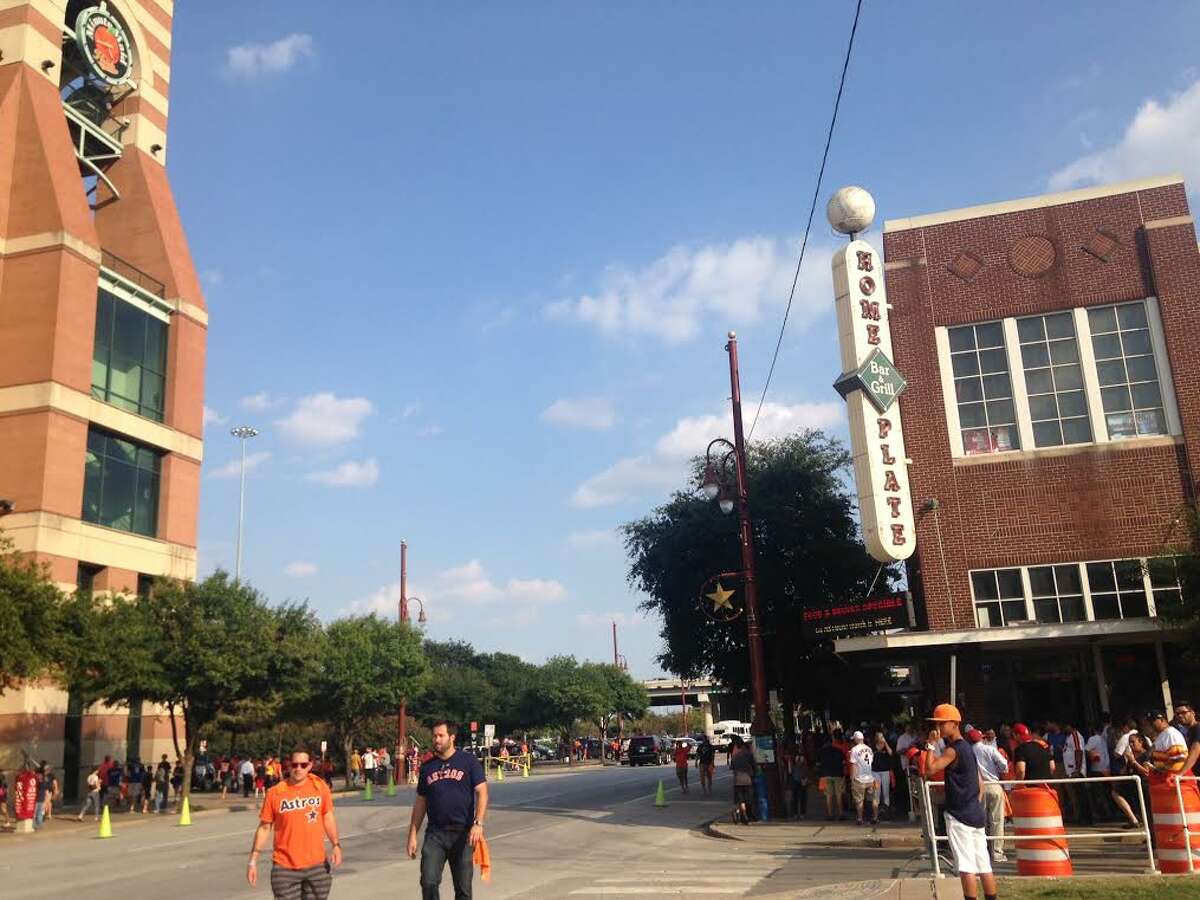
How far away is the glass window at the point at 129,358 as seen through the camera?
41469mm

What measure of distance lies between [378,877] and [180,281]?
37.9m

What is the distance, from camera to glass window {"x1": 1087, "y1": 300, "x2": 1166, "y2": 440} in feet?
70.7

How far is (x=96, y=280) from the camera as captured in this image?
40.7 metres

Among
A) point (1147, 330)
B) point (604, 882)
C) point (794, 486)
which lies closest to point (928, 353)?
point (1147, 330)

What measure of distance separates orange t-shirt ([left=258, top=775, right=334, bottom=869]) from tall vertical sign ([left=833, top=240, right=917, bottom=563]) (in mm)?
14715

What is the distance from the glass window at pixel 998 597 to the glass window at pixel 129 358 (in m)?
33.4

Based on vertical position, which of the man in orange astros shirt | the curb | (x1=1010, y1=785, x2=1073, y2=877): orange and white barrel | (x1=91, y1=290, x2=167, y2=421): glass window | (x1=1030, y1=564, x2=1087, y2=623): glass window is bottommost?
the curb

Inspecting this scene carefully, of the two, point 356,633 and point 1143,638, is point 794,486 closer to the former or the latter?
point 1143,638

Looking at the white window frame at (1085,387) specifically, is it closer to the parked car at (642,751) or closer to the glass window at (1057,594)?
the glass window at (1057,594)

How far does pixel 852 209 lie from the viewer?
22844 millimetres

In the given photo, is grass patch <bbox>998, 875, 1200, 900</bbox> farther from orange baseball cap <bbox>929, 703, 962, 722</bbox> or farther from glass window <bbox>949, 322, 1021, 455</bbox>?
glass window <bbox>949, 322, 1021, 455</bbox>

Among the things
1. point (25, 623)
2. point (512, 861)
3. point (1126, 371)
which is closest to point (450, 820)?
point (512, 861)

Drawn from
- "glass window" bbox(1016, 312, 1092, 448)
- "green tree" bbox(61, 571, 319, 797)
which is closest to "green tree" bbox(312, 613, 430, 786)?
"green tree" bbox(61, 571, 319, 797)

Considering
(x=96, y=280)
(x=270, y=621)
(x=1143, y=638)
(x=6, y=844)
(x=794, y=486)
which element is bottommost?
(x=6, y=844)
